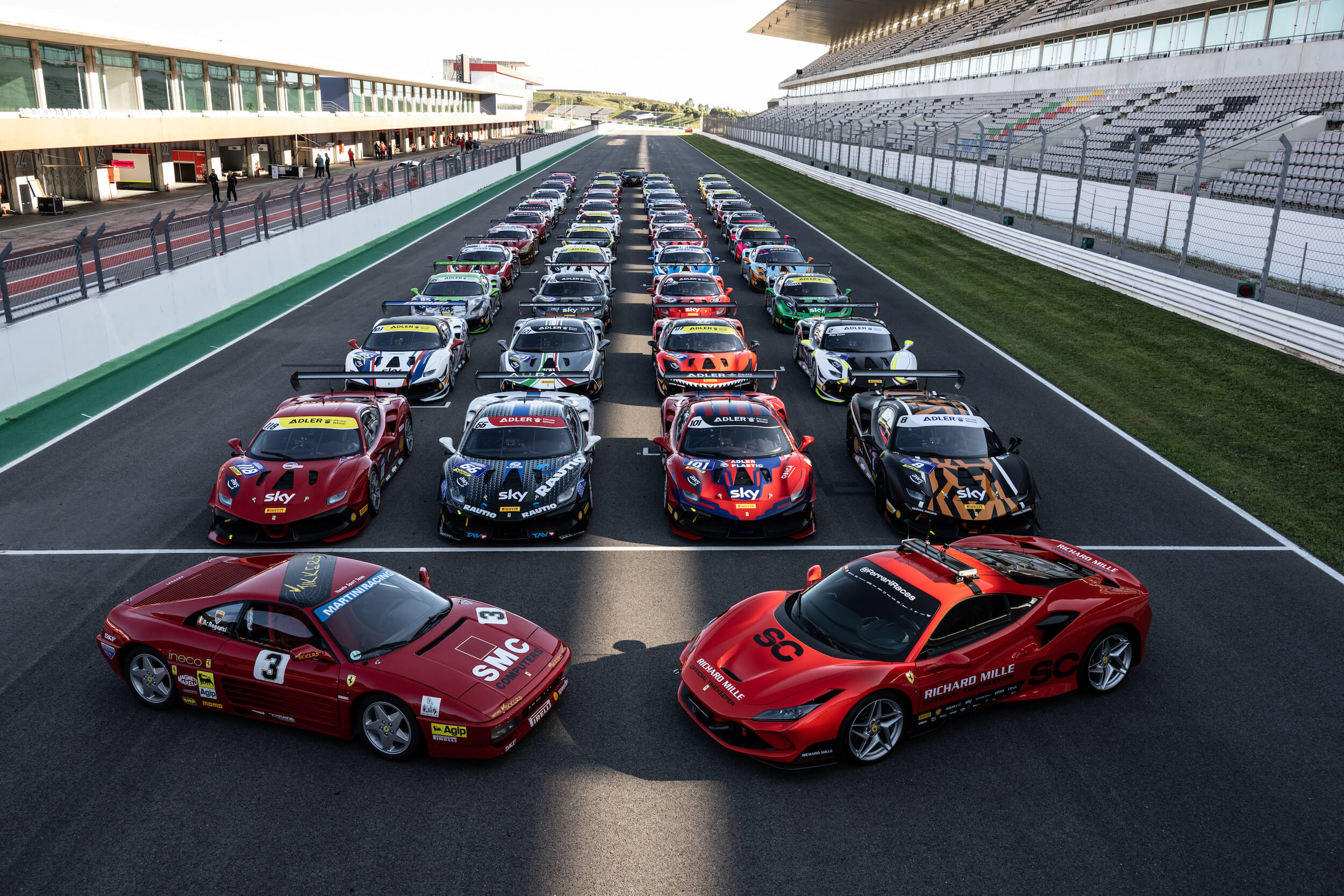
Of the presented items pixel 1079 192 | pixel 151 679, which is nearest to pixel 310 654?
pixel 151 679

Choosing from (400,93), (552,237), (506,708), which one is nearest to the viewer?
(506,708)

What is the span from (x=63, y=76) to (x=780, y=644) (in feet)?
136

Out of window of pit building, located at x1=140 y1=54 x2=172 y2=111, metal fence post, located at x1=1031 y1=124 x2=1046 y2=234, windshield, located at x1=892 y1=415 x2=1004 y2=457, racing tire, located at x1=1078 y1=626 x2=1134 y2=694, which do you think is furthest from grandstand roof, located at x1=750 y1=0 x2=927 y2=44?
racing tire, located at x1=1078 y1=626 x2=1134 y2=694

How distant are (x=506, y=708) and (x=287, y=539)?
4869 millimetres

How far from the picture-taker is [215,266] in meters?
21.9

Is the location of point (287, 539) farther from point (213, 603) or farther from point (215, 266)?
point (215, 266)

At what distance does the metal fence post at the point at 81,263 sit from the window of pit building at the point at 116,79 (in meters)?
27.4

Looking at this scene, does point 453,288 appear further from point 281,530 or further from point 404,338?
point 281,530

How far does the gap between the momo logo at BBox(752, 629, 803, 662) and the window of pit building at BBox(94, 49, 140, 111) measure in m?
42.4

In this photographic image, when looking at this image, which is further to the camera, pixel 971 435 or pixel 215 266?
pixel 215 266

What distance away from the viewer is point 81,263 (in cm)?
1664

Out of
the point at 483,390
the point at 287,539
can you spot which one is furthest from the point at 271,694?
the point at 483,390

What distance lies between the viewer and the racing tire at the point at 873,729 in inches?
261

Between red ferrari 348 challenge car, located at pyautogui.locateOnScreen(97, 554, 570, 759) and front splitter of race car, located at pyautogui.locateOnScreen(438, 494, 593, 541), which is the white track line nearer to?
front splitter of race car, located at pyautogui.locateOnScreen(438, 494, 593, 541)
